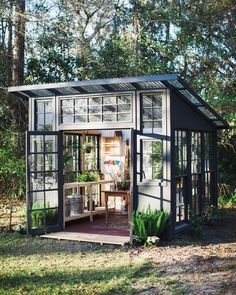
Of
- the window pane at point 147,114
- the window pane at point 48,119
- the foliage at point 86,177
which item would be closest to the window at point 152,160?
the window pane at point 147,114

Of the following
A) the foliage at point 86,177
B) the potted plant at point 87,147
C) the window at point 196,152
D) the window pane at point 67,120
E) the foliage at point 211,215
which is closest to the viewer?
the window pane at point 67,120

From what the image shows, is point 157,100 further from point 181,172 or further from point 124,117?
point 181,172

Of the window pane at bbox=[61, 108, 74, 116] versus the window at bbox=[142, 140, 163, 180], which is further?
the window pane at bbox=[61, 108, 74, 116]

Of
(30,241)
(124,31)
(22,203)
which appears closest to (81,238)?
(30,241)

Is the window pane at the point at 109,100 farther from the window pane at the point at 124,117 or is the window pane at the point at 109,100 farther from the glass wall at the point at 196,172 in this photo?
the glass wall at the point at 196,172

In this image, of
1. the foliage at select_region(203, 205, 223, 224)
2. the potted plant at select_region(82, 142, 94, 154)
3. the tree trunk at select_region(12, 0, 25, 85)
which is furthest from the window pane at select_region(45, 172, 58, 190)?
the tree trunk at select_region(12, 0, 25, 85)

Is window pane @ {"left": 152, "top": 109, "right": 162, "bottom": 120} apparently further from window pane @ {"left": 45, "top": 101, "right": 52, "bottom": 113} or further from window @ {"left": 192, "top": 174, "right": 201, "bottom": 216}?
window pane @ {"left": 45, "top": 101, "right": 52, "bottom": 113}

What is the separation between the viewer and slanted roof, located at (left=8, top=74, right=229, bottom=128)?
8188mm

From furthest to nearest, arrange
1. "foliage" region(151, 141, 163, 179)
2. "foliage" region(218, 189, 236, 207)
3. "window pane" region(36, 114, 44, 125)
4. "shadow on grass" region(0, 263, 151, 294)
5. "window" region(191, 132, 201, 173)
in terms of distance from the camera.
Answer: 1. "foliage" region(218, 189, 236, 207)
2. "window" region(191, 132, 201, 173)
3. "window pane" region(36, 114, 44, 125)
4. "foliage" region(151, 141, 163, 179)
5. "shadow on grass" region(0, 263, 151, 294)

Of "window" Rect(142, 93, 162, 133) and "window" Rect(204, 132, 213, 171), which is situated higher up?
"window" Rect(142, 93, 162, 133)

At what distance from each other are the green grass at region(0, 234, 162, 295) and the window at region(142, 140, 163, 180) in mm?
1576

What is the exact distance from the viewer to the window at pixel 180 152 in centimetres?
912

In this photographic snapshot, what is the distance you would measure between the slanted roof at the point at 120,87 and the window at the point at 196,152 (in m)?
0.54

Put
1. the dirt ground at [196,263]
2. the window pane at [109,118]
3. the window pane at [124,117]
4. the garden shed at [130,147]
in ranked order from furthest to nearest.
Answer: the window pane at [109,118] < the window pane at [124,117] < the garden shed at [130,147] < the dirt ground at [196,263]
